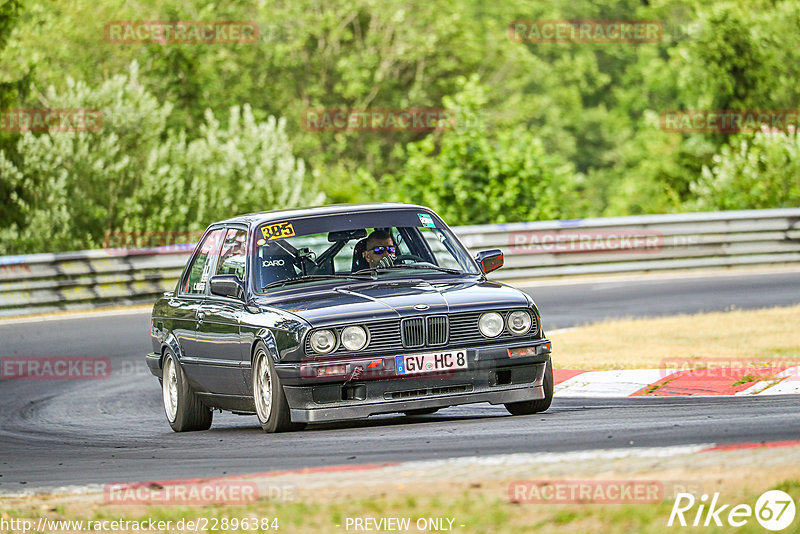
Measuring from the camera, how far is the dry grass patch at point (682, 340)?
1254cm

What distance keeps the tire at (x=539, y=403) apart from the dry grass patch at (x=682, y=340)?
2.50m

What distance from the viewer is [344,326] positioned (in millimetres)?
8594

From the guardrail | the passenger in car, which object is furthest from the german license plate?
the guardrail

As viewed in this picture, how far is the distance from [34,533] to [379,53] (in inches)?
1785

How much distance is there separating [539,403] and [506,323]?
2.33 feet

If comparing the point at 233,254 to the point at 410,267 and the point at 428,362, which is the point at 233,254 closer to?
the point at 410,267

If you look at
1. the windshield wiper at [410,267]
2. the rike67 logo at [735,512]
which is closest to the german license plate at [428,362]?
the windshield wiper at [410,267]

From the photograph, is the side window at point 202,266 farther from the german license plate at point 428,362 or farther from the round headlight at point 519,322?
the round headlight at point 519,322

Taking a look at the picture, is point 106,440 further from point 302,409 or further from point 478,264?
point 478,264

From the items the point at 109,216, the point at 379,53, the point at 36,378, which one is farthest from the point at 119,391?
the point at 379,53

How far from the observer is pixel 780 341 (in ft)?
44.8

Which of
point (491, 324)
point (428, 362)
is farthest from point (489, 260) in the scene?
point (428, 362)

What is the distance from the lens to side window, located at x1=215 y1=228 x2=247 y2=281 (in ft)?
32.5

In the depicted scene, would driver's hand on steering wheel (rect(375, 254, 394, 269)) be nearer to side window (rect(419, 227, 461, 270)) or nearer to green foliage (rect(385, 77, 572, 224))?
side window (rect(419, 227, 461, 270))
